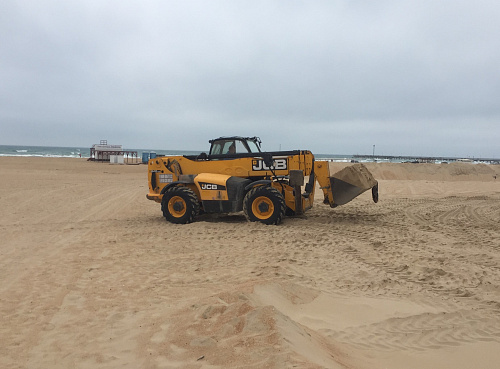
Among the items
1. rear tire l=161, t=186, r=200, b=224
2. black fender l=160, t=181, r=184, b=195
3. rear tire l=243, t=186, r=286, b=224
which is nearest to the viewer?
rear tire l=243, t=186, r=286, b=224

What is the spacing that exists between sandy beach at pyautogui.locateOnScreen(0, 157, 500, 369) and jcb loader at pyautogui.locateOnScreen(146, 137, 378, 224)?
19.5 inches

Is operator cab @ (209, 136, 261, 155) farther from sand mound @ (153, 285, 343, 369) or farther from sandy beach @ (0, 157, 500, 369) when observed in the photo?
sand mound @ (153, 285, 343, 369)

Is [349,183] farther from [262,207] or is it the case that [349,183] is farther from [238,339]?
[238,339]

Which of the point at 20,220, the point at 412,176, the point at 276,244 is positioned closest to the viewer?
the point at 276,244

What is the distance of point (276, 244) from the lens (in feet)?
25.4

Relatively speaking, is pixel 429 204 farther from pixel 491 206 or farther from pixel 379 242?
pixel 379 242

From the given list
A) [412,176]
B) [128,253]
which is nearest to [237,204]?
[128,253]

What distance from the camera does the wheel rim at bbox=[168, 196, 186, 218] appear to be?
10.3 m

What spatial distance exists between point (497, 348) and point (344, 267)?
2658 mm

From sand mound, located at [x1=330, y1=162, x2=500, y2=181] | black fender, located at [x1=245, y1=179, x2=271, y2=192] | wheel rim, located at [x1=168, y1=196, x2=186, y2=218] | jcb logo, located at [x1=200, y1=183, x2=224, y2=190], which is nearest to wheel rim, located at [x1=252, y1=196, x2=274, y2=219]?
black fender, located at [x1=245, y1=179, x2=271, y2=192]

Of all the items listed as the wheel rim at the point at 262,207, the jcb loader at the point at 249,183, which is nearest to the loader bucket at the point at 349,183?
the jcb loader at the point at 249,183

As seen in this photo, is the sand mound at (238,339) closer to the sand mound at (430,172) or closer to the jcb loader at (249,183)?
the jcb loader at (249,183)

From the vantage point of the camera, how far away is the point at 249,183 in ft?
32.8

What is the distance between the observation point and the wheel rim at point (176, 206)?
1027cm
